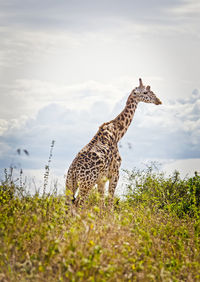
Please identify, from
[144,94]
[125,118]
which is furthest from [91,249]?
[144,94]

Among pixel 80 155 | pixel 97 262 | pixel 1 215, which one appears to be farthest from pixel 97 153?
pixel 97 262

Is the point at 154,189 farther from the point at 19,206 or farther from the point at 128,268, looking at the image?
the point at 128,268

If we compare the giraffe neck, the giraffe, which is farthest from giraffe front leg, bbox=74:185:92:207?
the giraffe neck

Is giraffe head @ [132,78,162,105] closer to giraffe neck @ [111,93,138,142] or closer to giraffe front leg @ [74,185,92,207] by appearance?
giraffe neck @ [111,93,138,142]

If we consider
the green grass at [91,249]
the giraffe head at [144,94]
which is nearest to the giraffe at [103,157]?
the giraffe head at [144,94]

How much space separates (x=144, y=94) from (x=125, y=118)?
1100 mm

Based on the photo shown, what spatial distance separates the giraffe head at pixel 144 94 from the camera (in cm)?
1269

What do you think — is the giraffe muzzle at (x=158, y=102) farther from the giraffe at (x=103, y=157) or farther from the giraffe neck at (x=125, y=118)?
the giraffe neck at (x=125, y=118)

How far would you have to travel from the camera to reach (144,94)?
1278 cm

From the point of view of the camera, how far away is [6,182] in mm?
10891

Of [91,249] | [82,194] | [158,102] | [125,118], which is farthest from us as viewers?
[158,102]

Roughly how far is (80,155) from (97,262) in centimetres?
463

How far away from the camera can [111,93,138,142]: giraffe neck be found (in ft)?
39.6

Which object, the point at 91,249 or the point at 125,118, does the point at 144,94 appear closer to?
the point at 125,118
